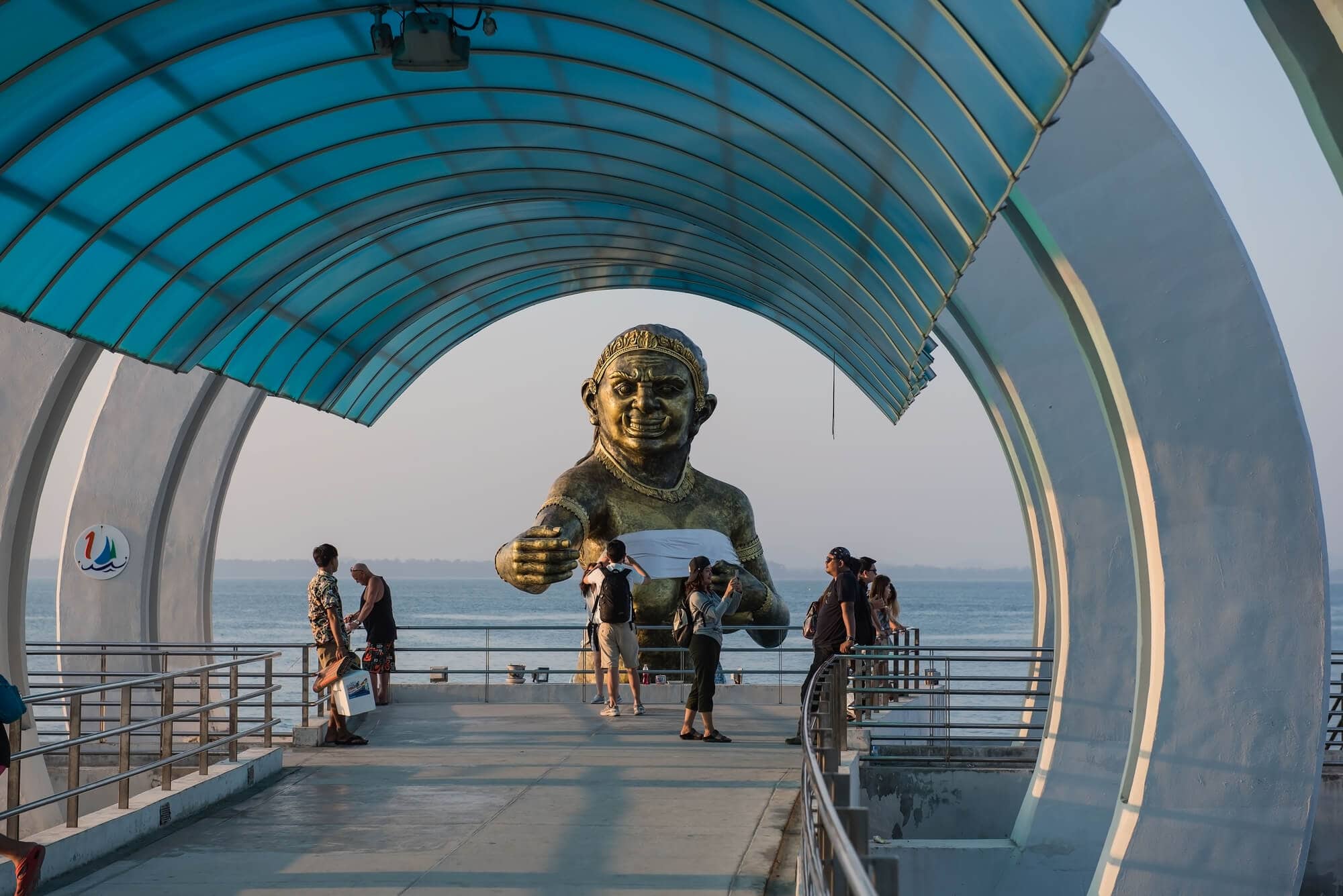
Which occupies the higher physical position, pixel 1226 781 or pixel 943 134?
pixel 943 134

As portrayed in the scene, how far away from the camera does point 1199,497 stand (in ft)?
28.0

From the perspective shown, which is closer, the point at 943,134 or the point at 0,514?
the point at 943,134

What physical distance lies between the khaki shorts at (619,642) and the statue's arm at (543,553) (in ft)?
6.90

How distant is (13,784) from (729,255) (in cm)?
1244

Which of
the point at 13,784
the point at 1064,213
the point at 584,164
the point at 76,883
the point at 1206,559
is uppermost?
the point at 584,164

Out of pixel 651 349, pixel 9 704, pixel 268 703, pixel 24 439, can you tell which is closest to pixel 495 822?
pixel 268 703

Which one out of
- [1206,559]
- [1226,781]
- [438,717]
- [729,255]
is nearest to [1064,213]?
[1206,559]

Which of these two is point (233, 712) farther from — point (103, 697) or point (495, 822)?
point (103, 697)

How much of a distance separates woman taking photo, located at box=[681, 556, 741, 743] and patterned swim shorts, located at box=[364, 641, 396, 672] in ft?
10.6

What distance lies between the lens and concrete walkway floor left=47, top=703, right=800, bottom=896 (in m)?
8.08

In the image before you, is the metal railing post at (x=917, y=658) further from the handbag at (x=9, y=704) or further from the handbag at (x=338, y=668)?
the handbag at (x=9, y=704)

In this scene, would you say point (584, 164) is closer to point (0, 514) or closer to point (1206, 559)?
point (0, 514)

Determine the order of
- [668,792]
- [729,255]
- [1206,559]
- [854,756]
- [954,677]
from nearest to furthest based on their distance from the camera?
1. [1206,559]
2. [668,792]
3. [854,756]
4. [954,677]
5. [729,255]

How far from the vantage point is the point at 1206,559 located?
337 inches
